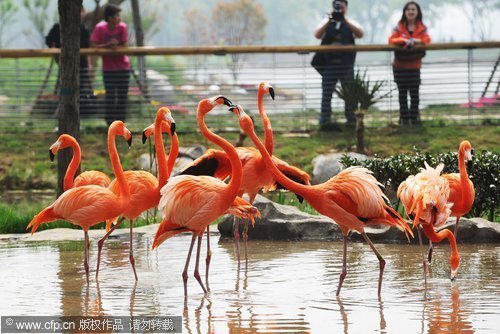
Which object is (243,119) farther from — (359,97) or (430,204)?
(359,97)

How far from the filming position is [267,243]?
8.98 meters

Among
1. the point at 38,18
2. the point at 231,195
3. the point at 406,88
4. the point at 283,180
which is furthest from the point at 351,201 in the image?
the point at 38,18

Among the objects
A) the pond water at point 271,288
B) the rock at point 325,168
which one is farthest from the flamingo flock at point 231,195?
the rock at point 325,168

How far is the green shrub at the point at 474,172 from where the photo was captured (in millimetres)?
9148

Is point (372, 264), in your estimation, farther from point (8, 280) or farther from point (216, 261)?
point (8, 280)

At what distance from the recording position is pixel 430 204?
7.04 meters

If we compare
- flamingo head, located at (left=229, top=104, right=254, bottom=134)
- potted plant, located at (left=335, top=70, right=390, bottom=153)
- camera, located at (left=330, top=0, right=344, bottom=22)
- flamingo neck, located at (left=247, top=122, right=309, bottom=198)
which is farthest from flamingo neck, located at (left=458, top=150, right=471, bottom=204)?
camera, located at (left=330, top=0, right=344, bottom=22)

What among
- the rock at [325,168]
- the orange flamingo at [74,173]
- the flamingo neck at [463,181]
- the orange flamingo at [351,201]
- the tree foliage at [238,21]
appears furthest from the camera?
the tree foliage at [238,21]

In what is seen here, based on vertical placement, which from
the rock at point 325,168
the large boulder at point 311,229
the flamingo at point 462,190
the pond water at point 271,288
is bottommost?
the pond water at point 271,288

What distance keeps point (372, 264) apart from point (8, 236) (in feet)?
11.6

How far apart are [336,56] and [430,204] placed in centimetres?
727

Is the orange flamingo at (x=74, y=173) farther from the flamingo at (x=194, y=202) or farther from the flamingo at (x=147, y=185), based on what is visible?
the flamingo at (x=194, y=202)

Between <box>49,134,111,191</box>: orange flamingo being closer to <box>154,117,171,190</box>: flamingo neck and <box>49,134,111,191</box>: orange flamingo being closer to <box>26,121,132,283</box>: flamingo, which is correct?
<box>26,121,132,283</box>: flamingo

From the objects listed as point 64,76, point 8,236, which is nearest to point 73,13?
point 64,76
